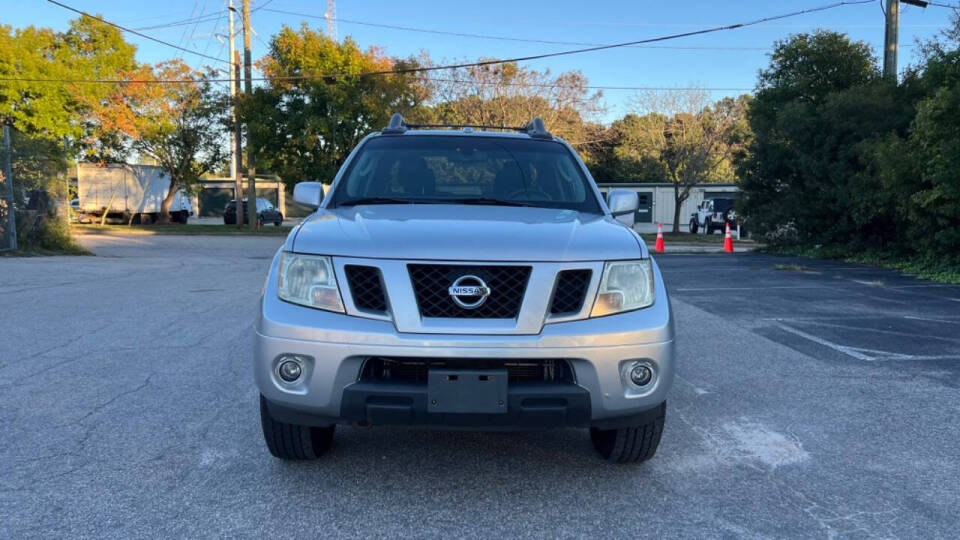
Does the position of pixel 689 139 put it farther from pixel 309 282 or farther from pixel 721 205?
pixel 309 282

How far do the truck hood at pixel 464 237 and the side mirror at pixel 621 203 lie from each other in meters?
0.81

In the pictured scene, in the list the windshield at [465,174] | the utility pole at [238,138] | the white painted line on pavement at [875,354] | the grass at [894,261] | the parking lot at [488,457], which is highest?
the utility pole at [238,138]

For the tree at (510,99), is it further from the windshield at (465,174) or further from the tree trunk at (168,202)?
the windshield at (465,174)

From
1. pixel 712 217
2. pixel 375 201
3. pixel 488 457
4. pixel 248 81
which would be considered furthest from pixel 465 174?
pixel 712 217

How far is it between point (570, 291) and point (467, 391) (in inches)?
24.6

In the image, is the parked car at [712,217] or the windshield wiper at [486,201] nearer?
the windshield wiper at [486,201]

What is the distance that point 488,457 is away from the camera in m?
3.79

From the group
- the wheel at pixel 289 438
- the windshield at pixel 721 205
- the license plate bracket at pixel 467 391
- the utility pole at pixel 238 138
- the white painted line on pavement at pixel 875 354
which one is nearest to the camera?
the license plate bracket at pixel 467 391

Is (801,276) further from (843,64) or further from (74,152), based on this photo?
(74,152)

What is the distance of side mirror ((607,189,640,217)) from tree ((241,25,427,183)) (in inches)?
938

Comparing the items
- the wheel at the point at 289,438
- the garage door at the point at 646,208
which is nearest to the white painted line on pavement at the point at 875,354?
the wheel at the point at 289,438

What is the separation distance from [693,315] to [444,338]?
20.3ft

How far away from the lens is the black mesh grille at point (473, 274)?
3012 mm

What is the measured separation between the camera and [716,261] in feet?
53.1
